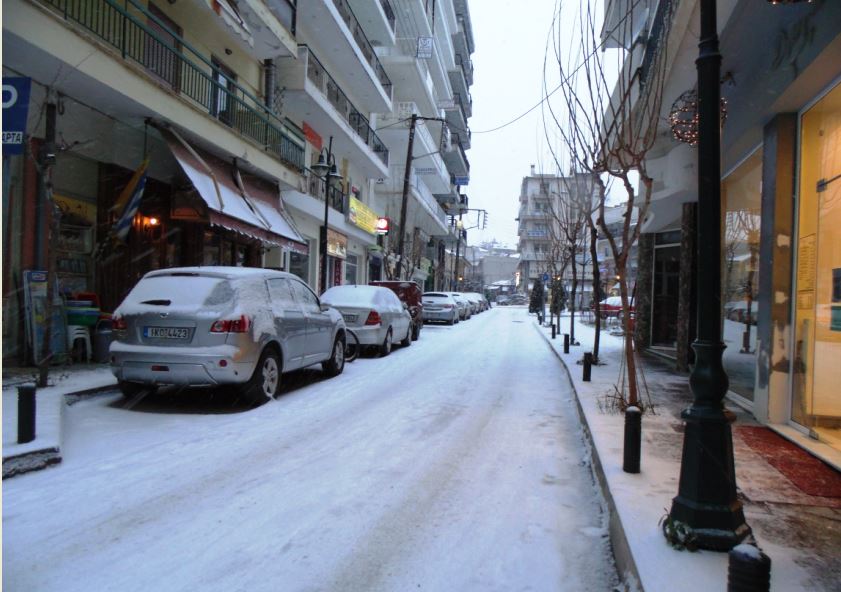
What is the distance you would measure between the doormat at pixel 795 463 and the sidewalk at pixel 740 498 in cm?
2

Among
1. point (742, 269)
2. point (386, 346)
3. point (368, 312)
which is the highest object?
point (742, 269)

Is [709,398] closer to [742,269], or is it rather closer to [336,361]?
[742,269]

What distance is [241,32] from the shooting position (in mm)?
14422

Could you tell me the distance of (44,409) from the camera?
20.7 feet

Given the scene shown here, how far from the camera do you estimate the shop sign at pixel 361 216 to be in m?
25.2

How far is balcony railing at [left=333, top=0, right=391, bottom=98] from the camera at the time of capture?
73.7 ft

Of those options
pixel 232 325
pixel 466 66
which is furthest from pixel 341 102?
pixel 466 66

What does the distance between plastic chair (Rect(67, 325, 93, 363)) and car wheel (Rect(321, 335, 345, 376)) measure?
396 centimetres

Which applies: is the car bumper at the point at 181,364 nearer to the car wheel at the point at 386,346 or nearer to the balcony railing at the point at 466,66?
the car wheel at the point at 386,346

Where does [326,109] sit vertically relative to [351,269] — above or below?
above

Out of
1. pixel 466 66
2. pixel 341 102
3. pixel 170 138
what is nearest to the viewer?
pixel 170 138

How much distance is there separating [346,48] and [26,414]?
1990 cm

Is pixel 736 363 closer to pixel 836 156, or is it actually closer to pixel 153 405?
pixel 836 156

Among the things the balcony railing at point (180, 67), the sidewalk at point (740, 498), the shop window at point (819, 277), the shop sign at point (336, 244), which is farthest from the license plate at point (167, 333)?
the shop sign at point (336, 244)
